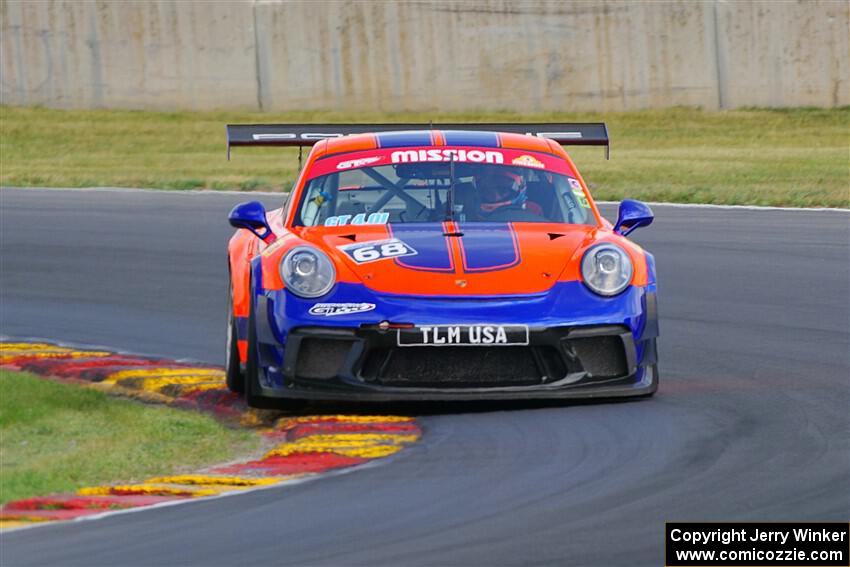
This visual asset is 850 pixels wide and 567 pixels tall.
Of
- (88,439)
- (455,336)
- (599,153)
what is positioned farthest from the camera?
(599,153)

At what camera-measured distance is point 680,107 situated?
84.8 feet

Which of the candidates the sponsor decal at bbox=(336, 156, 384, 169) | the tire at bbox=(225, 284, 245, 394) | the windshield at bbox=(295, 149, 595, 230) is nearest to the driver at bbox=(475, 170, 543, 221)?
the windshield at bbox=(295, 149, 595, 230)

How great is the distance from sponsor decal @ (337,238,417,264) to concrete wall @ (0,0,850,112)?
1795 cm

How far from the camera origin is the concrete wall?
2530cm

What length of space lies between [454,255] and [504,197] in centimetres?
89

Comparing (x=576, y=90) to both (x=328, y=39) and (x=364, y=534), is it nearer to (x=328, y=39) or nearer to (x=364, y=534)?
(x=328, y=39)

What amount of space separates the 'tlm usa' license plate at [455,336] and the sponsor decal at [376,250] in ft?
1.55

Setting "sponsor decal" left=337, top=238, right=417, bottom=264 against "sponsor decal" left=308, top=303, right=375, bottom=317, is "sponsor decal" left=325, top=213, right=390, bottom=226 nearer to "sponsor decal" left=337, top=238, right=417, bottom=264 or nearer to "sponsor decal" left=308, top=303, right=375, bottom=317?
"sponsor decal" left=337, top=238, right=417, bottom=264

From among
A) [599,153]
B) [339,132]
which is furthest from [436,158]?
[599,153]

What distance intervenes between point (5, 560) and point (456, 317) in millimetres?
2614

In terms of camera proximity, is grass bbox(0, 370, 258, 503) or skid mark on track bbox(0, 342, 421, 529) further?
grass bbox(0, 370, 258, 503)

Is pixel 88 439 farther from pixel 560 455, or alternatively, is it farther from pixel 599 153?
pixel 599 153

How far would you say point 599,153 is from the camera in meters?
23.4

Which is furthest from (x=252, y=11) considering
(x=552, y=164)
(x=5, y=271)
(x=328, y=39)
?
(x=552, y=164)
